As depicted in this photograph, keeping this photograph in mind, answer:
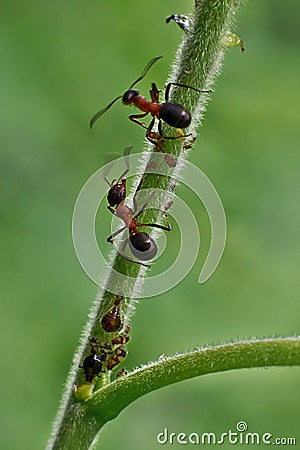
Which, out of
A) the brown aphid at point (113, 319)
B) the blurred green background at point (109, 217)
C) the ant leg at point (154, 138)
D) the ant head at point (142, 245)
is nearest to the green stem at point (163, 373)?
the brown aphid at point (113, 319)

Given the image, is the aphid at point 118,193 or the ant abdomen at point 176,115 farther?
the aphid at point 118,193

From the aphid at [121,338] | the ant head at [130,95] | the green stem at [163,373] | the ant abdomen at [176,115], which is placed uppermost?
the ant head at [130,95]

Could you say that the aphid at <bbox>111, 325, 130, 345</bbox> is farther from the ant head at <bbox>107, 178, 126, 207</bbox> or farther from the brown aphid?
the ant head at <bbox>107, 178, 126, 207</bbox>

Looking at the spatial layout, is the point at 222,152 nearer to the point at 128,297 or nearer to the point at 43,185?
the point at 43,185

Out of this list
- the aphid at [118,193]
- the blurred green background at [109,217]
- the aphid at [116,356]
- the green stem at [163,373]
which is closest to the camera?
the green stem at [163,373]

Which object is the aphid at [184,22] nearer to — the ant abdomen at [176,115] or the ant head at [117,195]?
the ant abdomen at [176,115]

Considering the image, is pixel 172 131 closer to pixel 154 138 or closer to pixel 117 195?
pixel 154 138

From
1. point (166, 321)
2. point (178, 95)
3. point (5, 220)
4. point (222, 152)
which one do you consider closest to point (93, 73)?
point (222, 152)
